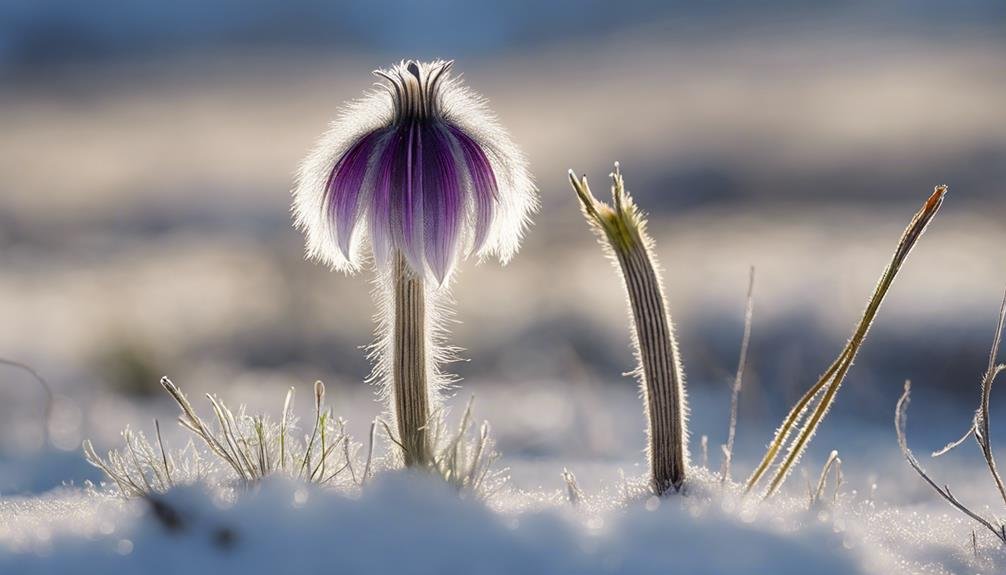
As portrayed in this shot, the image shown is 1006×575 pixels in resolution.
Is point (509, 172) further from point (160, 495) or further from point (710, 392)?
point (710, 392)

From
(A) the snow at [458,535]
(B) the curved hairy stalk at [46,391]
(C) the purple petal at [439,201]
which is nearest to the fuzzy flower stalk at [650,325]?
(A) the snow at [458,535]

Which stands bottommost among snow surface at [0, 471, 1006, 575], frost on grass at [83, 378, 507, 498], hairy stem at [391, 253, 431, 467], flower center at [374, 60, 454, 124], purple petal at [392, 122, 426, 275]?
snow surface at [0, 471, 1006, 575]

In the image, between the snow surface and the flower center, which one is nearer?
the snow surface

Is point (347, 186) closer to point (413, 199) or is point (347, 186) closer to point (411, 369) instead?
point (413, 199)

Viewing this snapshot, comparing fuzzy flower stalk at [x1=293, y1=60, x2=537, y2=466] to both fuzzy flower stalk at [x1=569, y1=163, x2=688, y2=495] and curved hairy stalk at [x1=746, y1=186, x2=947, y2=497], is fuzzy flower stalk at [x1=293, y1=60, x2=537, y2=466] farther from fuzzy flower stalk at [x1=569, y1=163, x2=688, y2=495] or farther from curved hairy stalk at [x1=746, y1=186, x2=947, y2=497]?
curved hairy stalk at [x1=746, y1=186, x2=947, y2=497]

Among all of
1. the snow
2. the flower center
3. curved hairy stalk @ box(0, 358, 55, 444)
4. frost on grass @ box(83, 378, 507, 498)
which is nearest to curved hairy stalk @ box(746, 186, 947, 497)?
the snow

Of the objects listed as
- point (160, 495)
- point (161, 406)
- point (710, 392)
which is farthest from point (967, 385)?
point (160, 495)

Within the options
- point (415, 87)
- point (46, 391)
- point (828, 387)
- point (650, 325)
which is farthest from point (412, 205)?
point (46, 391)
